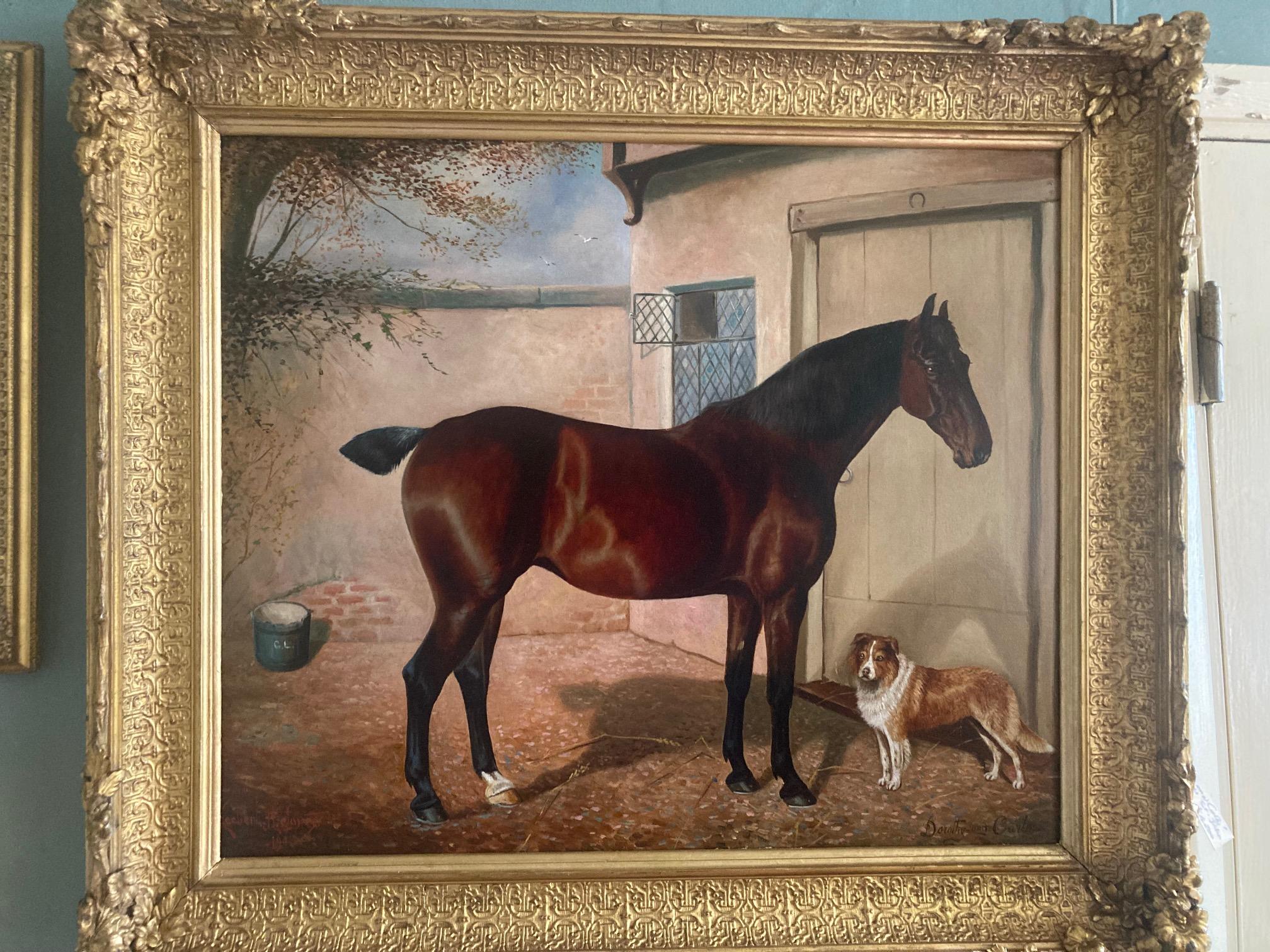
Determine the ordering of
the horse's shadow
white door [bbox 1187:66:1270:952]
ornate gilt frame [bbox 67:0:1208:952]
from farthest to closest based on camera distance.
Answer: white door [bbox 1187:66:1270:952]
the horse's shadow
ornate gilt frame [bbox 67:0:1208:952]

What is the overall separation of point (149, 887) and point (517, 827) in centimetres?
69

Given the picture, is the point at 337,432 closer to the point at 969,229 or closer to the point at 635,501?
the point at 635,501

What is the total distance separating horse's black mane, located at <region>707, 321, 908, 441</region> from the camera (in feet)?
5.22

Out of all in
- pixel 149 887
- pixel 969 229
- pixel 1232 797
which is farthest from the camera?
pixel 1232 797

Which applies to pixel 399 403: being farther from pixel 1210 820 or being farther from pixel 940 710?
pixel 1210 820

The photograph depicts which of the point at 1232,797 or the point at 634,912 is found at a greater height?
the point at 1232,797

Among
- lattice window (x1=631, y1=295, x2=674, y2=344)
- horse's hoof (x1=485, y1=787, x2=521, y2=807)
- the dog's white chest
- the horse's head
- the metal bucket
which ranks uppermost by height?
lattice window (x1=631, y1=295, x2=674, y2=344)

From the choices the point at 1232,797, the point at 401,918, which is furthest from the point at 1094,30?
the point at 401,918

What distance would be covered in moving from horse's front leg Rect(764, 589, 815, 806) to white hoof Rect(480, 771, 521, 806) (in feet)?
1.71

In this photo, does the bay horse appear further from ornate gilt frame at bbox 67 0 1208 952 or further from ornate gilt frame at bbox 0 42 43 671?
ornate gilt frame at bbox 0 42 43 671

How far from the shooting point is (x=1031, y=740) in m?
1.60

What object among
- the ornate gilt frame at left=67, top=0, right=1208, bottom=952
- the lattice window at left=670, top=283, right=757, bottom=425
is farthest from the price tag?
the lattice window at left=670, top=283, right=757, bottom=425

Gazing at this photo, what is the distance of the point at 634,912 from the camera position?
5.01 feet

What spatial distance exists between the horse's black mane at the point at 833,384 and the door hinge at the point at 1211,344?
0.65m
